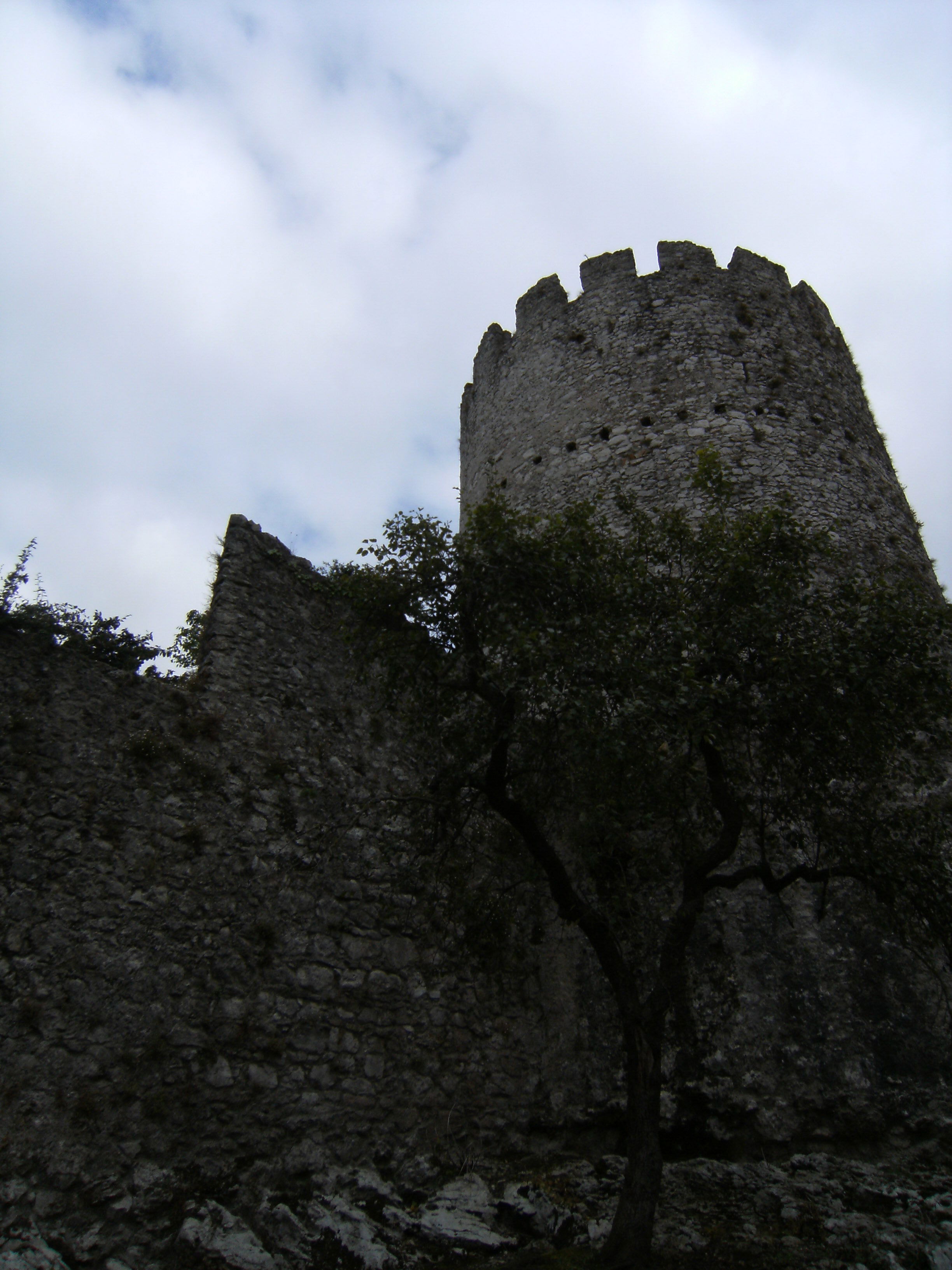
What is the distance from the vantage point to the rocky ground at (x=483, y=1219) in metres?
4.96

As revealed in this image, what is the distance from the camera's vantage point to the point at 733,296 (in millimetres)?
13422

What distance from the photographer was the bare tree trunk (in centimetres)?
523

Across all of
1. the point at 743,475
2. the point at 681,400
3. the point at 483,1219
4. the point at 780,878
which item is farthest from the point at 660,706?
the point at 681,400

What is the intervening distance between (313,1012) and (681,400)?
30.4 feet

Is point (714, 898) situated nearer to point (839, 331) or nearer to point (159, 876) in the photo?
point (159, 876)

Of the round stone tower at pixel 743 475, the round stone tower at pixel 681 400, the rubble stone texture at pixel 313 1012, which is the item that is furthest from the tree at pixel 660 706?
the round stone tower at pixel 681 400

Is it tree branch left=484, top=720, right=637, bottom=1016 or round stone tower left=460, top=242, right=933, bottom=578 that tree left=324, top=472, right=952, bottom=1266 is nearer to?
tree branch left=484, top=720, right=637, bottom=1016

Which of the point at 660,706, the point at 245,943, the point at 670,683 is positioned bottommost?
the point at 245,943

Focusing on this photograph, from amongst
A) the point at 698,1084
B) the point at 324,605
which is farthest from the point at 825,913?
the point at 324,605

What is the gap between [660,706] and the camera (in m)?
6.17

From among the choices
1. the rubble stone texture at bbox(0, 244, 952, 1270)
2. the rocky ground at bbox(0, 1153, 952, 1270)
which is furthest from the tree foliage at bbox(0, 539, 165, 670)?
the rocky ground at bbox(0, 1153, 952, 1270)

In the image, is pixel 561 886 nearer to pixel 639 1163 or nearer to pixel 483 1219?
pixel 639 1163

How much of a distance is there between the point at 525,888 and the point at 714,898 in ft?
6.29

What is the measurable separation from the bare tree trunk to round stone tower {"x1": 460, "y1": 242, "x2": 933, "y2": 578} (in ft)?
22.6
